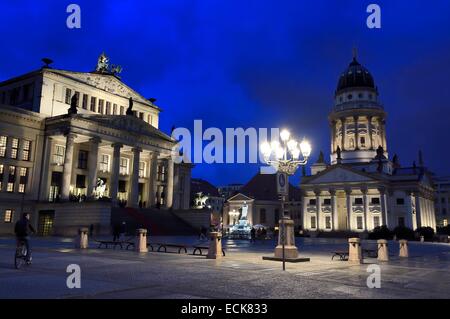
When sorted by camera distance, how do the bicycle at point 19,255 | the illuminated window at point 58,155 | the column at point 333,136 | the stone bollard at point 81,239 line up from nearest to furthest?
the bicycle at point 19,255 → the stone bollard at point 81,239 → the illuminated window at point 58,155 → the column at point 333,136

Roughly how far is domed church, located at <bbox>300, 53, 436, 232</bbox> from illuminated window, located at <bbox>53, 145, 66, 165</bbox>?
58.3 metres

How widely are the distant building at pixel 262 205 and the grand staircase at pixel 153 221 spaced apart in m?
53.3

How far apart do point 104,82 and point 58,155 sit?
15.0 m

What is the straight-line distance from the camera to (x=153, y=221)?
50.1 metres

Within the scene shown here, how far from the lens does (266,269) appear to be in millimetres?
15586

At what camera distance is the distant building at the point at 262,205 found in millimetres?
109775

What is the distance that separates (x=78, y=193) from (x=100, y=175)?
4.42 metres

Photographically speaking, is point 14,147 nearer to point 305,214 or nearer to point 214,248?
point 214,248

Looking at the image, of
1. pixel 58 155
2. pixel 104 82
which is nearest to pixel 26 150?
pixel 58 155

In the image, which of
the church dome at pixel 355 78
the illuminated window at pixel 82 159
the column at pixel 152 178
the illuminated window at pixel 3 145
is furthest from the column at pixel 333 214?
the illuminated window at pixel 3 145

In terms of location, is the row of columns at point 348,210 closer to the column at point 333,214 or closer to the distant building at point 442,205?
the column at point 333,214

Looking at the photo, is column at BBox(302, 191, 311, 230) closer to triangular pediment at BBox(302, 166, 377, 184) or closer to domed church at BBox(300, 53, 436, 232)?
domed church at BBox(300, 53, 436, 232)

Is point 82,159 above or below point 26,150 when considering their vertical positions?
above

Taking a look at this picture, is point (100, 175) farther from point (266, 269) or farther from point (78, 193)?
point (266, 269)
